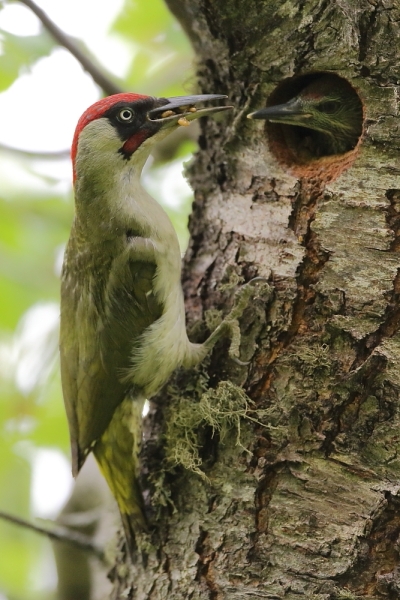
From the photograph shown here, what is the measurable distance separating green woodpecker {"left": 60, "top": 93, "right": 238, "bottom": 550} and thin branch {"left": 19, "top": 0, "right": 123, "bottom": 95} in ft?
1.30

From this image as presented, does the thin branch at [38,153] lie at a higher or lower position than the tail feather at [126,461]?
higher

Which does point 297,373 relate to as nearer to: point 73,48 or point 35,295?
point 73,48

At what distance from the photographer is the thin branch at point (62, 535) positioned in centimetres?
343

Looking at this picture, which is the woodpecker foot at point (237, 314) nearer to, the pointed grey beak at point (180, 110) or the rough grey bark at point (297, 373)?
the rough grey bark at point (297, 373)

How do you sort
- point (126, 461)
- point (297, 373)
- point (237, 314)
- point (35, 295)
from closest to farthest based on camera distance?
point (297, 373), point (237, 314), point (126, 461), point (35, 295)

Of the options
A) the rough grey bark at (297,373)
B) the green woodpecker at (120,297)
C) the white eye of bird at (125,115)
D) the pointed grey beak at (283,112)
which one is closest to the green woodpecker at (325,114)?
the pointed grey beak at (283,112)

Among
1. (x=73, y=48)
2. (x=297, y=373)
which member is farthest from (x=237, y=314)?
(x=73, y=48)

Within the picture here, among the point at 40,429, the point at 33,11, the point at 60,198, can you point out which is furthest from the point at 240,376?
the point at 60,198

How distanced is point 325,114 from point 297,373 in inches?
60.1

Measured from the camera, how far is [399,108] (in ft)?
9.50

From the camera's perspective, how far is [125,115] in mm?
3643

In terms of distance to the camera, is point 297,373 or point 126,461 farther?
point 126,461

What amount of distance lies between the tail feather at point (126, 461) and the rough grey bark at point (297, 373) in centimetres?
10

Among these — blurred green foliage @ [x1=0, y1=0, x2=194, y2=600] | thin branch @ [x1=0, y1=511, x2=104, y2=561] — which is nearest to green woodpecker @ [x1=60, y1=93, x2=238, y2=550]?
thin branch @ [x1=0, y1=511, x2=104, y2=561]
